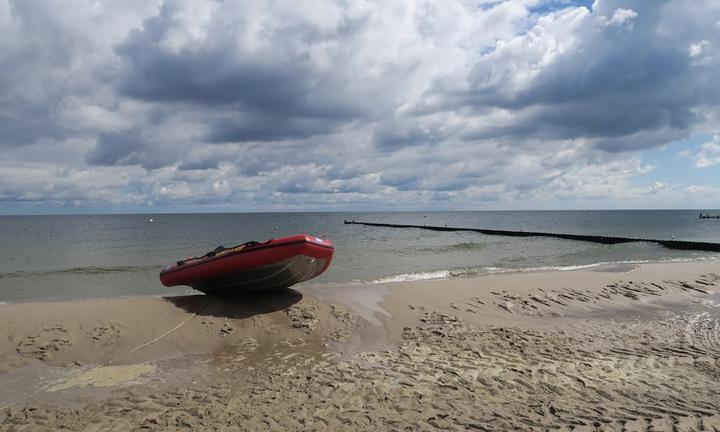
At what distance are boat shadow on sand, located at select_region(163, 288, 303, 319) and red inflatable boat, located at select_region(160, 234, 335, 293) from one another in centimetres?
20

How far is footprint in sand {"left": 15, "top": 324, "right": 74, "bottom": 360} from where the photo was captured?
580 centimetres

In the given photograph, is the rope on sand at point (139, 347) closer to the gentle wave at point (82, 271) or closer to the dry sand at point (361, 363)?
the dry sand at point (361, 363)

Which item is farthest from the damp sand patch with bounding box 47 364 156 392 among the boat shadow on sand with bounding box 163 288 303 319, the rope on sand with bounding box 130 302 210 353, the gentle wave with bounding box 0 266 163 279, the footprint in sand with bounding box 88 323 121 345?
the gentle wave with bounding box 0 266 163 279

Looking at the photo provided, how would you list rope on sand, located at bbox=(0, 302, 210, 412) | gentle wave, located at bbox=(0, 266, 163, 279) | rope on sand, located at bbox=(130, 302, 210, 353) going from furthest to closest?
1. gentle wave, located at bbox=(0, 266, 163, 279)
2. rope on sand, located at bbox=(130, 302, 210, 353)
3. rope on sand, located at bbox=(0, 302, 210, 412)

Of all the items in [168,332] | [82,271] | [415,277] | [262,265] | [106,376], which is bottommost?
[82,271]

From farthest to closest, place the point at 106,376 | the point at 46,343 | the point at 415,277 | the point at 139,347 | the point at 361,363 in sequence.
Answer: the point at 415,277, the point at 139,347, the point at 46,343, the point at 361,363, the point at 106,376

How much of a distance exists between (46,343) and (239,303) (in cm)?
300

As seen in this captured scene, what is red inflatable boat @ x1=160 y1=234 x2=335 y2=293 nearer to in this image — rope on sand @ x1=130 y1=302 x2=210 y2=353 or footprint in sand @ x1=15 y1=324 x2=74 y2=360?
rope on sand @ x1=130 y1=302 x2=210 y2=353

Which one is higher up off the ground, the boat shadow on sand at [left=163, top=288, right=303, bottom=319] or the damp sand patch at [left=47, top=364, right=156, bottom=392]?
the boat shadow on sand at [left=163, top=288, right=303, bottom=319]

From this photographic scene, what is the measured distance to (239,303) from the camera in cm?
805

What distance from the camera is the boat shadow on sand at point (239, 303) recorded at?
756cm

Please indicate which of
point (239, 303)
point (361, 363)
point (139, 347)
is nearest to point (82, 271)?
point (239, 303)

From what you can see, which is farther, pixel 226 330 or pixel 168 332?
pixel 226 330

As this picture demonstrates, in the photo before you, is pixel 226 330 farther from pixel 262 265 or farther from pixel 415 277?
pixel 415 277
